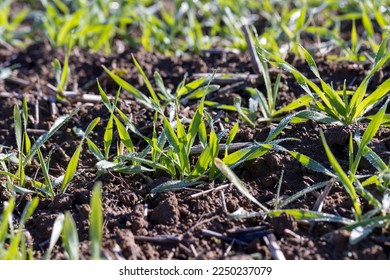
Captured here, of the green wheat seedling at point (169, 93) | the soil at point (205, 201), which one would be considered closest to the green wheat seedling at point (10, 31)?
the soil at point (205, 201)

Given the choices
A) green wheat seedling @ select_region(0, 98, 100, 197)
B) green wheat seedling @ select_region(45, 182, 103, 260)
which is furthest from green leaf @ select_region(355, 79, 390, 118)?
green wheat seedling @ select_region(45, 182, 103, 260)

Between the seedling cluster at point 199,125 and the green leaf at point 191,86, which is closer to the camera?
the seedling cluster at point 199,125

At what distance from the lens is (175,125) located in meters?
2.51

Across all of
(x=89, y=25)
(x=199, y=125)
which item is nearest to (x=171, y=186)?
(x=199, y=125)

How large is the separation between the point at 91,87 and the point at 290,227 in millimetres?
1532

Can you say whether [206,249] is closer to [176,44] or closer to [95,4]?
[176,44]

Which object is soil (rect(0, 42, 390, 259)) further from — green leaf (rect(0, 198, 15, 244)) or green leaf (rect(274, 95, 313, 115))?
green leaf (rect(0, 198, 15, 244))

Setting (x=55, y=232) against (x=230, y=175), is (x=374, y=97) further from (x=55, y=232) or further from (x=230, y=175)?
(x=55, y=232)

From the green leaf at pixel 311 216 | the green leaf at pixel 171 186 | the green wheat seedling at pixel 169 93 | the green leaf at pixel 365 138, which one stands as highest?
the green wheat seedling at pixel 169 93

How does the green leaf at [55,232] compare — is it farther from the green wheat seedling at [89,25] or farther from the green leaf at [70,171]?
the green wheat seedling at [89,25]

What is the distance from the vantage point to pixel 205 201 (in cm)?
215

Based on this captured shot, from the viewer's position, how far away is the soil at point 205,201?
195 cm
